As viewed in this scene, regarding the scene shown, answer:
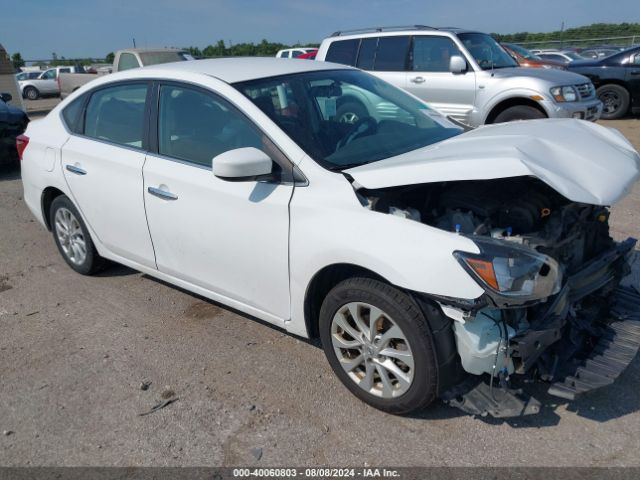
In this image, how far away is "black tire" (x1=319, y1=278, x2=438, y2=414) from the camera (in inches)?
102

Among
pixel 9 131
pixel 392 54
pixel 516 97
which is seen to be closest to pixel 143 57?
pixel 9 131

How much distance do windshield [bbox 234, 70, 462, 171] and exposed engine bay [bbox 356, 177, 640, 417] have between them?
Answer: 44 centimetres

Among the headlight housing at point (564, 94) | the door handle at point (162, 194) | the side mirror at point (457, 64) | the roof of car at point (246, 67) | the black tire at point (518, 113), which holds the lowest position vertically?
the black tire at point (518, 113)

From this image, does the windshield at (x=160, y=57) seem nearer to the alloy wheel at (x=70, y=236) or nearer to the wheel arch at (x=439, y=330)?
the alloy wheel at (x=70, y=236)

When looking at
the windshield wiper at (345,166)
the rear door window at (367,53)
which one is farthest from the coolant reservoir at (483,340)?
the rear door window at (367,53)

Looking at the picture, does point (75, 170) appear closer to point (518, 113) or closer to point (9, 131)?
point (9, 131)

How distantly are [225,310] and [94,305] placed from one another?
3.56 feet

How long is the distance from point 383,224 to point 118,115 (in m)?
2.49

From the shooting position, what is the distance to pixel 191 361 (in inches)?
138

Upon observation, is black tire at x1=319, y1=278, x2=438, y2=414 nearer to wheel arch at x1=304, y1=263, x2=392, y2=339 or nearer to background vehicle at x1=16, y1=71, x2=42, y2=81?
wheel arch at x1=304, y1=263, x2=392, y2=339

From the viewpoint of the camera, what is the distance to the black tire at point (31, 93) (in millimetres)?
29281

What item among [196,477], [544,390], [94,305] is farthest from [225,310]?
[544,390]

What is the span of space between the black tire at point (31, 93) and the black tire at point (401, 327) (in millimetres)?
31526

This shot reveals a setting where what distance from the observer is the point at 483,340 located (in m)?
2.53
